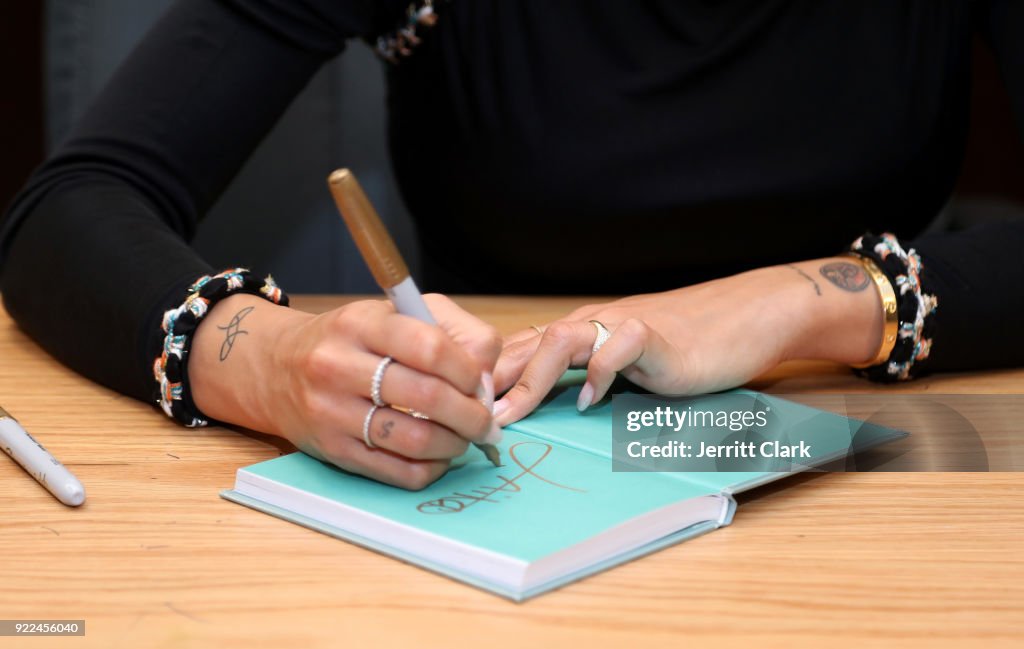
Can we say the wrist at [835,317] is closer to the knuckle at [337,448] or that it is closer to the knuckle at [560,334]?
the knuckle at [560,334]

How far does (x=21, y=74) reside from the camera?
6.20 ft

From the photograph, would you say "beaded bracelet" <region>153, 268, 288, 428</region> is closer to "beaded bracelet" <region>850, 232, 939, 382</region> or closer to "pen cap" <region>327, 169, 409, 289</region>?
"pen cap" <region>327, 169, 409, 289</region>

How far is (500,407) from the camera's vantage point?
0.64 meters

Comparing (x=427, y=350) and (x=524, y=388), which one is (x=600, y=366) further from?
(x=427, y=350)

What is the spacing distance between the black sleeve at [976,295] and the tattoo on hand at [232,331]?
21.2 inches

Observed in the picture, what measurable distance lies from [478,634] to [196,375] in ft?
1.16

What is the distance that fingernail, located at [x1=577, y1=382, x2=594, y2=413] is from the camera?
0.65 metres

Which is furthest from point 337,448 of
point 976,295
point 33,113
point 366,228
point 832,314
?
point 33,113

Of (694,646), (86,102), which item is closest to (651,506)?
(694,646)

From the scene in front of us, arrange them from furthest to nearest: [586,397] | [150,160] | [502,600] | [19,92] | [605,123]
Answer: [19,92] → [605,123] → [150,160] → [586,397] → [502,600]

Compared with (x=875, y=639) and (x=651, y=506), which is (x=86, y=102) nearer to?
(x=651, y=506)

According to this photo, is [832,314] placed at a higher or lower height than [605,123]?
lower

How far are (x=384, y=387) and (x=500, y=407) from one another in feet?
0.39
